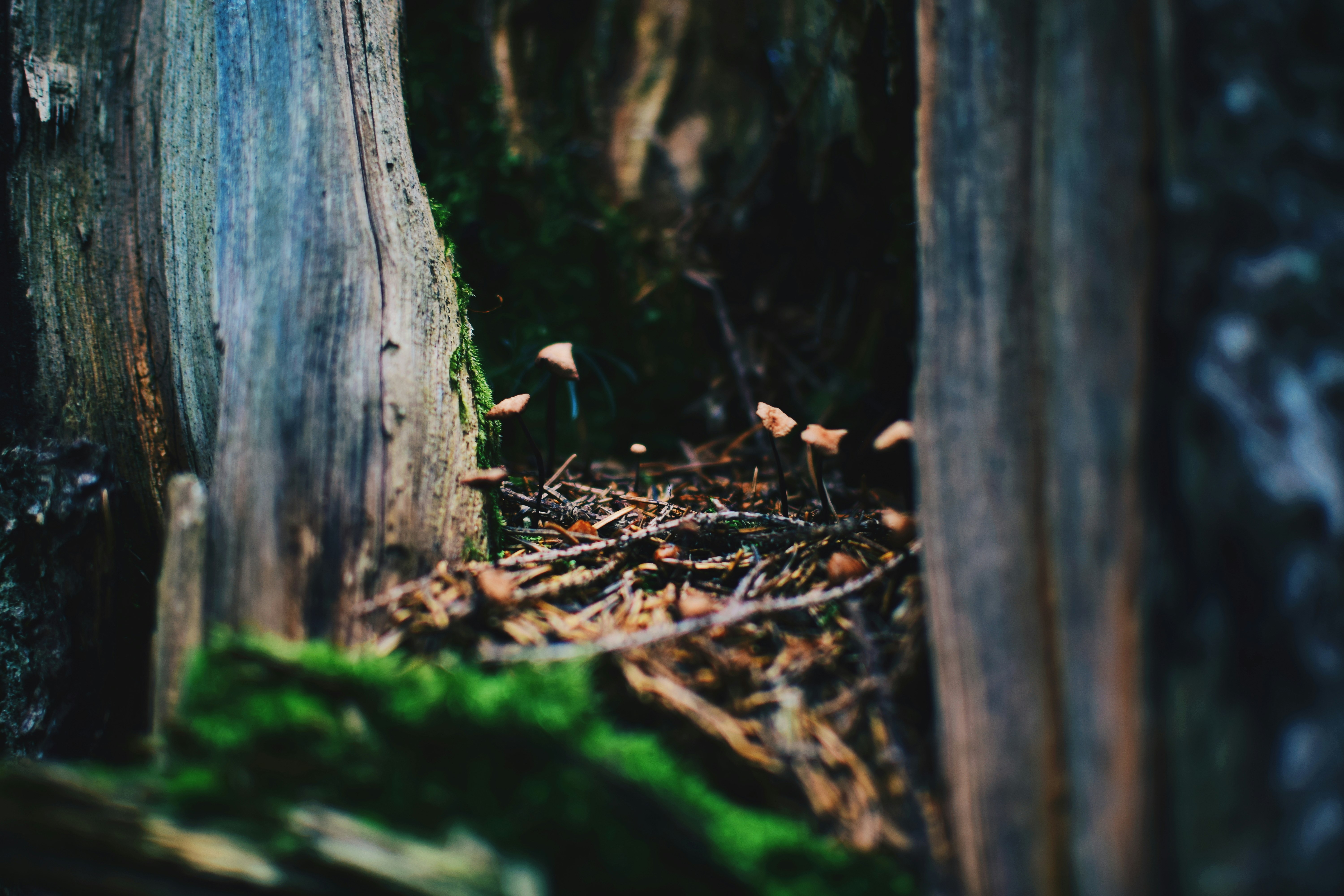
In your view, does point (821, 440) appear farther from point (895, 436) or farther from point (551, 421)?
point (551, 421)

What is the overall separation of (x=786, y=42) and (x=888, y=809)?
340 centimetres

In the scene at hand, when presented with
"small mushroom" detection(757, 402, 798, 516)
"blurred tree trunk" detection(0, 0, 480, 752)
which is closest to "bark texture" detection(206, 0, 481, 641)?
"blurred tree trunk" detection(0, 0, 480, 752)

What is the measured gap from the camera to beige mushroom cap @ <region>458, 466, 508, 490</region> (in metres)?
1.60

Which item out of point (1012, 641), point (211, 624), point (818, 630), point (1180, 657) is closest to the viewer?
point (1180, 657)

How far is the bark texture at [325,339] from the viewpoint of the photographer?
141 cm

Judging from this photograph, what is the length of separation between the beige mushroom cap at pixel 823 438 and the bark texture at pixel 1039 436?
40 centimetres

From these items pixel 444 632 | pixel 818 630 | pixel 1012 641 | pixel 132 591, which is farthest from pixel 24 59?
pixel 1012 641

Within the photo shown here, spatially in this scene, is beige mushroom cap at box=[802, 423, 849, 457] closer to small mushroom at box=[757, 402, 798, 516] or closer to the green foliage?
small mushroom at box=[757, 402, 798, 516]

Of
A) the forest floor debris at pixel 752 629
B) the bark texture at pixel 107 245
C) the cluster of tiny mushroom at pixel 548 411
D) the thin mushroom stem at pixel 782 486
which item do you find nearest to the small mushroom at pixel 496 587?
the forest floor debris at pixel 752 629

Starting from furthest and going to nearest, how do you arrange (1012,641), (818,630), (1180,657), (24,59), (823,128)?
(823,128), (24,59), (818,630), (1012,641), (1180,657)

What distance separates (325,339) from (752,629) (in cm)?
113

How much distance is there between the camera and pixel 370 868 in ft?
3.35

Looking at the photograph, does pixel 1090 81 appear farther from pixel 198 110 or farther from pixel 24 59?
pixel 24 59

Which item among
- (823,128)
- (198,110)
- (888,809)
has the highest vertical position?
(823,128)
